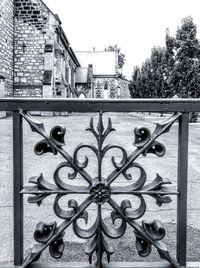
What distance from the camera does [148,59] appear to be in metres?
54.4

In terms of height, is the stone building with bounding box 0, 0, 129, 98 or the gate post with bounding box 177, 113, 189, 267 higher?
the stone building with bounding box 0, 0, 129, 98

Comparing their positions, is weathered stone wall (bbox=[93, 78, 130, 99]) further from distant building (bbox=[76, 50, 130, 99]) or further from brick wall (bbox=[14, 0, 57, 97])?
brick wall (bbox=[14, 0, 57, 97])

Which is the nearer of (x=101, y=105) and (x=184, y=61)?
(x=101, y=105)

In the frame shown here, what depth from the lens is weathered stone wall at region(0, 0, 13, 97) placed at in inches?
993

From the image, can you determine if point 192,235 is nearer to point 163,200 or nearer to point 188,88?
point 163,200

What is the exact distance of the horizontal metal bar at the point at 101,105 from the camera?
7.26ft

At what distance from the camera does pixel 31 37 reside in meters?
28.5

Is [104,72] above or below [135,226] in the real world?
above

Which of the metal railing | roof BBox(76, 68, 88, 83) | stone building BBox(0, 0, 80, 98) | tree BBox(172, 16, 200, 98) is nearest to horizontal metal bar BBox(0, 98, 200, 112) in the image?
the metal railing

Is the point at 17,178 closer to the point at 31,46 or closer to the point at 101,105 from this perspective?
the point at 101,105

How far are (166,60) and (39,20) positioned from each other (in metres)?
9.17

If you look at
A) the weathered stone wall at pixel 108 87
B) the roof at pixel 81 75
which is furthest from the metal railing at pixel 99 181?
the weathered stone wall at pixel 108 87

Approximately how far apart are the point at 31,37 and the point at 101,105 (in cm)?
2751

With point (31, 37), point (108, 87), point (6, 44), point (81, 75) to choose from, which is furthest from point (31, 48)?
point (108, 87)
